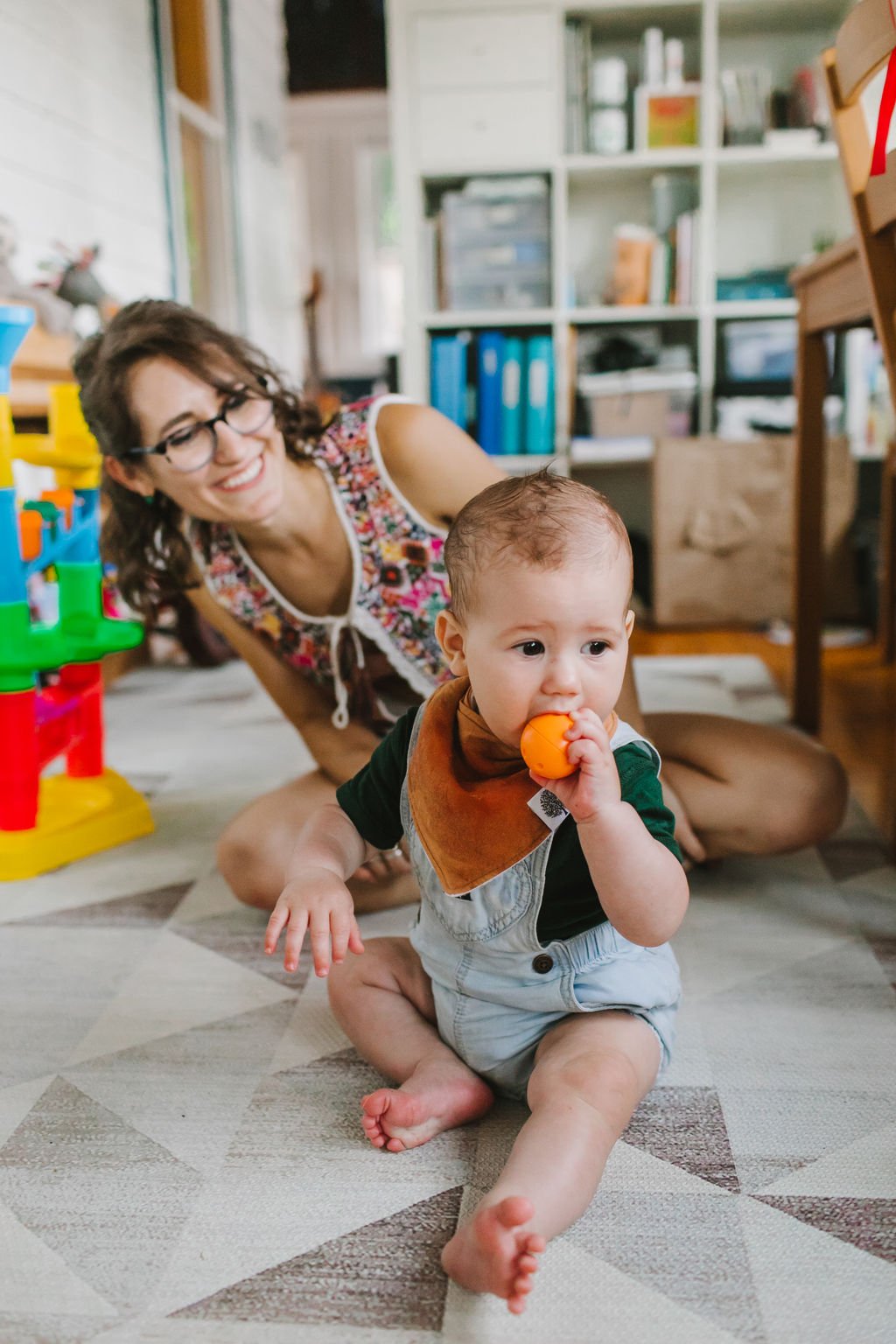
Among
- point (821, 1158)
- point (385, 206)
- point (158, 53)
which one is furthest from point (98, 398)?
point (385, 206)

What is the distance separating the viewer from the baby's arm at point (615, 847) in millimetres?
698

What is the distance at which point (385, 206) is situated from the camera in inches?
247

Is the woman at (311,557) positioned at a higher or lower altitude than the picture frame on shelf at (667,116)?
lower

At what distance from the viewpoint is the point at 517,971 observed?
84 centimetres

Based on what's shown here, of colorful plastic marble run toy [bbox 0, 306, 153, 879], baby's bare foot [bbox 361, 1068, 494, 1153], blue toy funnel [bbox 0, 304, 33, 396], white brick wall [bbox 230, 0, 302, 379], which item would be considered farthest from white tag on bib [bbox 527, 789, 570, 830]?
white brick wall [bbox 230, 0, 302, 379]

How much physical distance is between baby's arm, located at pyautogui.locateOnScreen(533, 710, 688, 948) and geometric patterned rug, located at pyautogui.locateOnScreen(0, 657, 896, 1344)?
20cm

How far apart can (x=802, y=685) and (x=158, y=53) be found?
2.96 meters

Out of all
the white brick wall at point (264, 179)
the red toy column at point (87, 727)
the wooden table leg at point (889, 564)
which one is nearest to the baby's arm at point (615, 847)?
the red toy column at point (87, 727)

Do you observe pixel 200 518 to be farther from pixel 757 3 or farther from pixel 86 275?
pixel 757 3

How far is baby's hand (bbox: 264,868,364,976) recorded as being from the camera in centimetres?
77

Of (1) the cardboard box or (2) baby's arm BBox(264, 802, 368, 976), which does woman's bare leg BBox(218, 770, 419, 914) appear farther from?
(1) the cardboard box

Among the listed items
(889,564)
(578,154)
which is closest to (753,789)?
(889,564)

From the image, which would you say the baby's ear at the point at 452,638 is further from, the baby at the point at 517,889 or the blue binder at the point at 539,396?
the blue binder at the point at 539,396

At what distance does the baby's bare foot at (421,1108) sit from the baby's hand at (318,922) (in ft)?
0.39
